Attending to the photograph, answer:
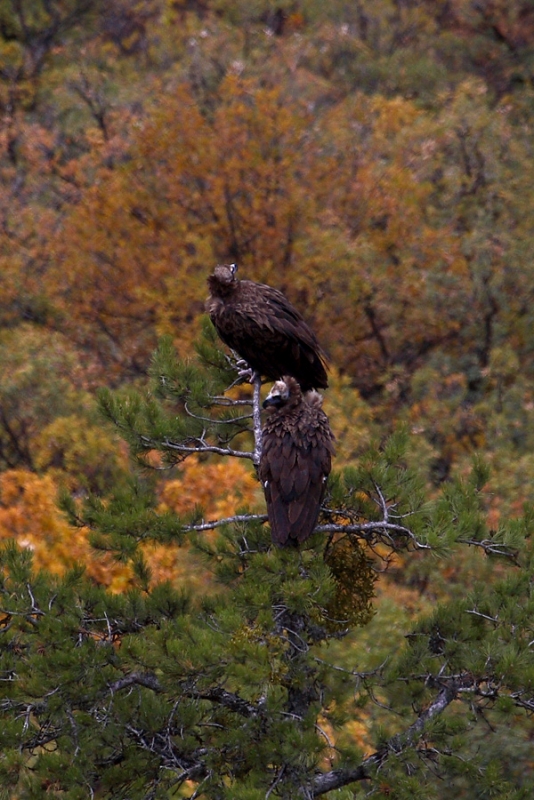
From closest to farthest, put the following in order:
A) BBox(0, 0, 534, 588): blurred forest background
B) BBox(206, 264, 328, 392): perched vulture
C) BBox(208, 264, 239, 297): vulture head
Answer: BBox(206, 264, 328, 392): perched vulture
BBox(208, 264, 239, 297): vulture head
BBox(0, 0, 534, 588): blurred forest background

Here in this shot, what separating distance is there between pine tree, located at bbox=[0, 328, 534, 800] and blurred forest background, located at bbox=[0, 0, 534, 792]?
646 cm

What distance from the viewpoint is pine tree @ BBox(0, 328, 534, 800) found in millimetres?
4973

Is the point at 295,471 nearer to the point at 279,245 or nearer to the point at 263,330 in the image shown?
the point at 263,330

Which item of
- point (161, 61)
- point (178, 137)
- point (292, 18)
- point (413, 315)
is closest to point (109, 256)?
point (178, 137)

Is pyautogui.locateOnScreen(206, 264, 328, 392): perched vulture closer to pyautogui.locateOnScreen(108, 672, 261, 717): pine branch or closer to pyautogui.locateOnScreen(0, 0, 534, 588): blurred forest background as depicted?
pyautogui.locateOnScreen(108, 672, 261, 717): pine branch

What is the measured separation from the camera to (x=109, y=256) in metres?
17.4

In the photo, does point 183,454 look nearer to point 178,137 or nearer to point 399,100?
point 178,137

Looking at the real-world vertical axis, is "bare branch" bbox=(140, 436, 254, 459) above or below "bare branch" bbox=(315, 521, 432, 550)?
above

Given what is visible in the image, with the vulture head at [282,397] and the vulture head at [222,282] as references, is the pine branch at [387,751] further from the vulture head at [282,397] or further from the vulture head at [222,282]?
the vulture head at [222,282]

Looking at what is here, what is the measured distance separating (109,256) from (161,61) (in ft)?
29.0

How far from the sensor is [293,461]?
5.75 m

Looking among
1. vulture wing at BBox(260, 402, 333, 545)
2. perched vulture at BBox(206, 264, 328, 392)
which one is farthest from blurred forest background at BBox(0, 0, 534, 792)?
vulture wing at BBox(260, 402, 333, 545)

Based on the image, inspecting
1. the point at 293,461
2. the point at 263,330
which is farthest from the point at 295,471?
the point at 263,330

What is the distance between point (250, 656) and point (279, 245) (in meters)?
12.7
